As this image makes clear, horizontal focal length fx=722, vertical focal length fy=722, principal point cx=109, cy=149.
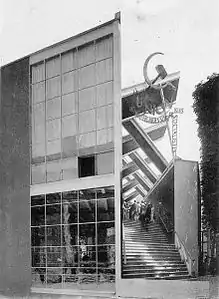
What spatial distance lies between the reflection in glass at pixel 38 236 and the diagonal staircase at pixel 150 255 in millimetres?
669

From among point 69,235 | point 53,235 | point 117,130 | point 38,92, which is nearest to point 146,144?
point 117,130

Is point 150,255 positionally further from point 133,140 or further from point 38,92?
point 38,92

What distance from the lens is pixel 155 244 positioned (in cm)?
360

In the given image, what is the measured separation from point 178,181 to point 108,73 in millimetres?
787

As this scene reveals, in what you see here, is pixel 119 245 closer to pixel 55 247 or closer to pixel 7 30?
pixel 55 247

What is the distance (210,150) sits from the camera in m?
3.38

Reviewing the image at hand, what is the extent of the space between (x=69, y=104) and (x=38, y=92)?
303mm

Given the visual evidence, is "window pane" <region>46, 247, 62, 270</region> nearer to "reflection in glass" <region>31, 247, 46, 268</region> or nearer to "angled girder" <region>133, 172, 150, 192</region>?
"reflection in glass" <region>31, 247, 46, 268</region>

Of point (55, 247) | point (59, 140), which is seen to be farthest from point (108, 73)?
point (55, 247)

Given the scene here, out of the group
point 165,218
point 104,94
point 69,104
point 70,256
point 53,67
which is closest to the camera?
point 165,218

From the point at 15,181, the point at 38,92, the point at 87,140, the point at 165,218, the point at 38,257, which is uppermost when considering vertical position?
the point at 38,92

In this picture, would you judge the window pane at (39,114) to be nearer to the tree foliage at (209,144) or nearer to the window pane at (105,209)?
the window pane at (105,209)

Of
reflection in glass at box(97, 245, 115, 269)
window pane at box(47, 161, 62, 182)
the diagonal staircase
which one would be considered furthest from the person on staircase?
window pane at box(47, 161, 62, 182)

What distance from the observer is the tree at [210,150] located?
333 centimetres
